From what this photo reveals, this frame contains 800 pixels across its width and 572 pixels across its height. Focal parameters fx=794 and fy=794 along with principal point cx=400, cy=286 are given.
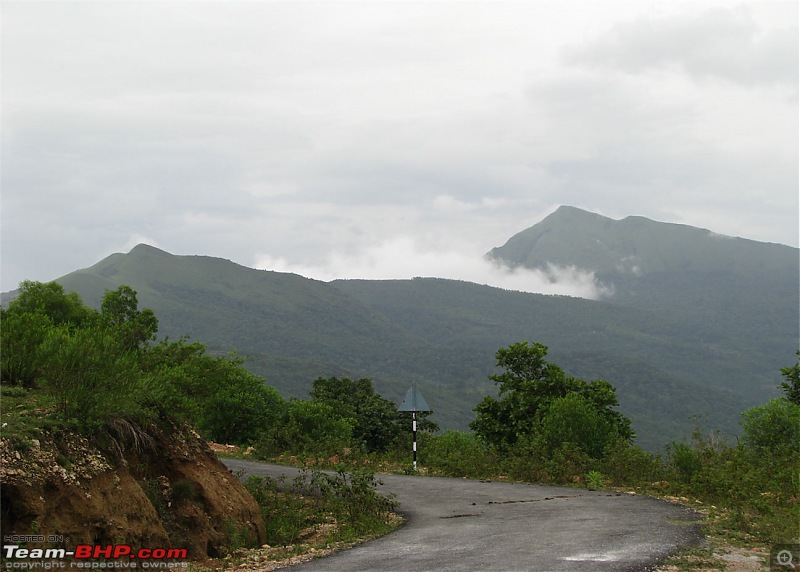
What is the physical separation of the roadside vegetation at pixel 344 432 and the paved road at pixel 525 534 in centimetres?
87

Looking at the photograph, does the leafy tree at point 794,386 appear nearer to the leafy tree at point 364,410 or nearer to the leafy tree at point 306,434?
the leafy tree at point 306,434

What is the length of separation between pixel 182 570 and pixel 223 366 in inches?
1463

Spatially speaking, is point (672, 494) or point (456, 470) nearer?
point (672, 494)

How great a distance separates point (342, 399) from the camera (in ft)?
184

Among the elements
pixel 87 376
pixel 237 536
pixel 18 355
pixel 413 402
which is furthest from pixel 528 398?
pixel 87 376

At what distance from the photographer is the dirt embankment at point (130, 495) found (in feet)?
33.6

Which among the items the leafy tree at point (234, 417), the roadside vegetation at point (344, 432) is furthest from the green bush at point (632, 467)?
the leafy tree at point (234, 417)

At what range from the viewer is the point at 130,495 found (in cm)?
1161

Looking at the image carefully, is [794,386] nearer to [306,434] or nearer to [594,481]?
[594,481]

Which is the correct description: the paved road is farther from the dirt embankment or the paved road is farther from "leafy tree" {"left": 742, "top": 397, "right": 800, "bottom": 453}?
"leafy tree" {"left": 742, "top": 397, "right": 800, "bottom": 453}

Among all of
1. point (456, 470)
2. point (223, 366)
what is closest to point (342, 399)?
point (223, 366)

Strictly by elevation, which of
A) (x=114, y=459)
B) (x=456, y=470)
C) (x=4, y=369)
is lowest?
(x=456, y=470)

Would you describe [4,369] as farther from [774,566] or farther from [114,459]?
[774,566]

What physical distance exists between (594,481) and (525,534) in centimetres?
932
